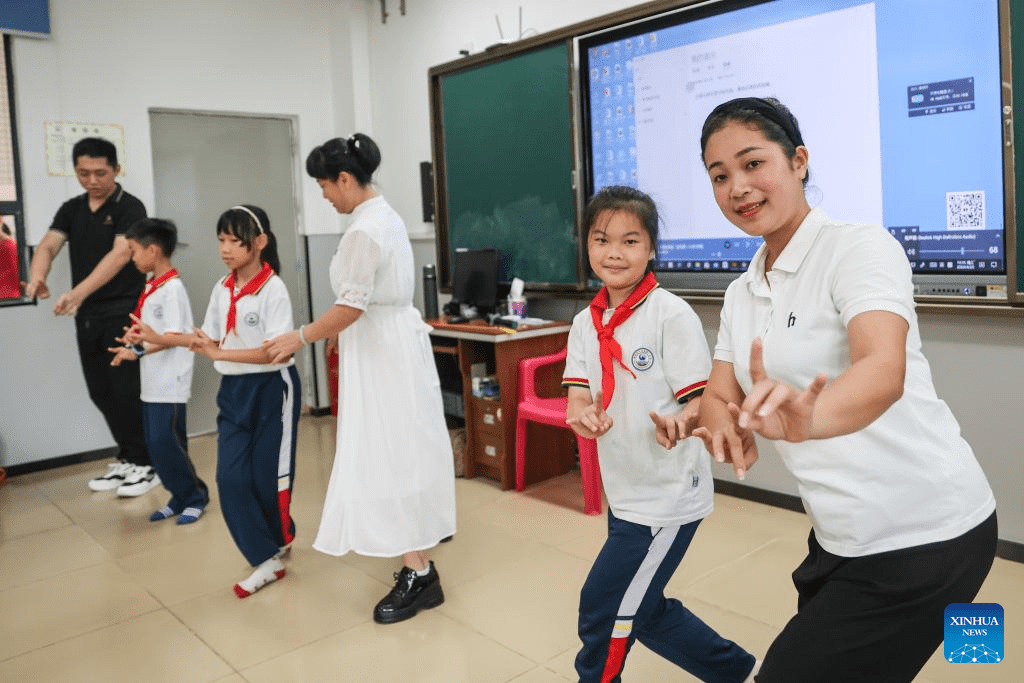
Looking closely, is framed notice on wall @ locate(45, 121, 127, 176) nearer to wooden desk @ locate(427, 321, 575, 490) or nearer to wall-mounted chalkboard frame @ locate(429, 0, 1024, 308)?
wall-mounted chalkboard frame @ locate(429, 0, 1024, 308)

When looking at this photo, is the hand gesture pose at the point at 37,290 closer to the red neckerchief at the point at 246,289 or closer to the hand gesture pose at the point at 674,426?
the red neckerchief at the point at 246,289

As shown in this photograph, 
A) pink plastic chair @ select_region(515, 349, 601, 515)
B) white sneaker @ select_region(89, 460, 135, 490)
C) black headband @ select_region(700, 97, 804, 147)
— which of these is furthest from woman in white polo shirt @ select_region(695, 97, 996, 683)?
white sneaker @ select_region(89, 460, 135, 490)

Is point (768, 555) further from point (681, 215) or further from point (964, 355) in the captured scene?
point (681, 215)

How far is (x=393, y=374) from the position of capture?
2.69 metres

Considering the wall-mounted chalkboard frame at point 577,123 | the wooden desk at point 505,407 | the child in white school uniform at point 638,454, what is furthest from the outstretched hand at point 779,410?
the wooden desk at point 505,407

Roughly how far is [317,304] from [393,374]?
11.6 feet

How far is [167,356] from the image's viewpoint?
3.72m

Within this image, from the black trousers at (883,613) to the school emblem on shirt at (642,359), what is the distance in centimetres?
66

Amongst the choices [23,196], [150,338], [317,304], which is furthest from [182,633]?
[317,304]

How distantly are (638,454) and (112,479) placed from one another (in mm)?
3619

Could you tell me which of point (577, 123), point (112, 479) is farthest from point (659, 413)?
point (112, 479)

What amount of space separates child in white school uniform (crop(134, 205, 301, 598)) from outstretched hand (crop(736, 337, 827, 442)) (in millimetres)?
2154

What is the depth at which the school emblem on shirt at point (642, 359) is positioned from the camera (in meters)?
1.79

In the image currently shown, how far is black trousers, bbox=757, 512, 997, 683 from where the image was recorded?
1155 millimetres
